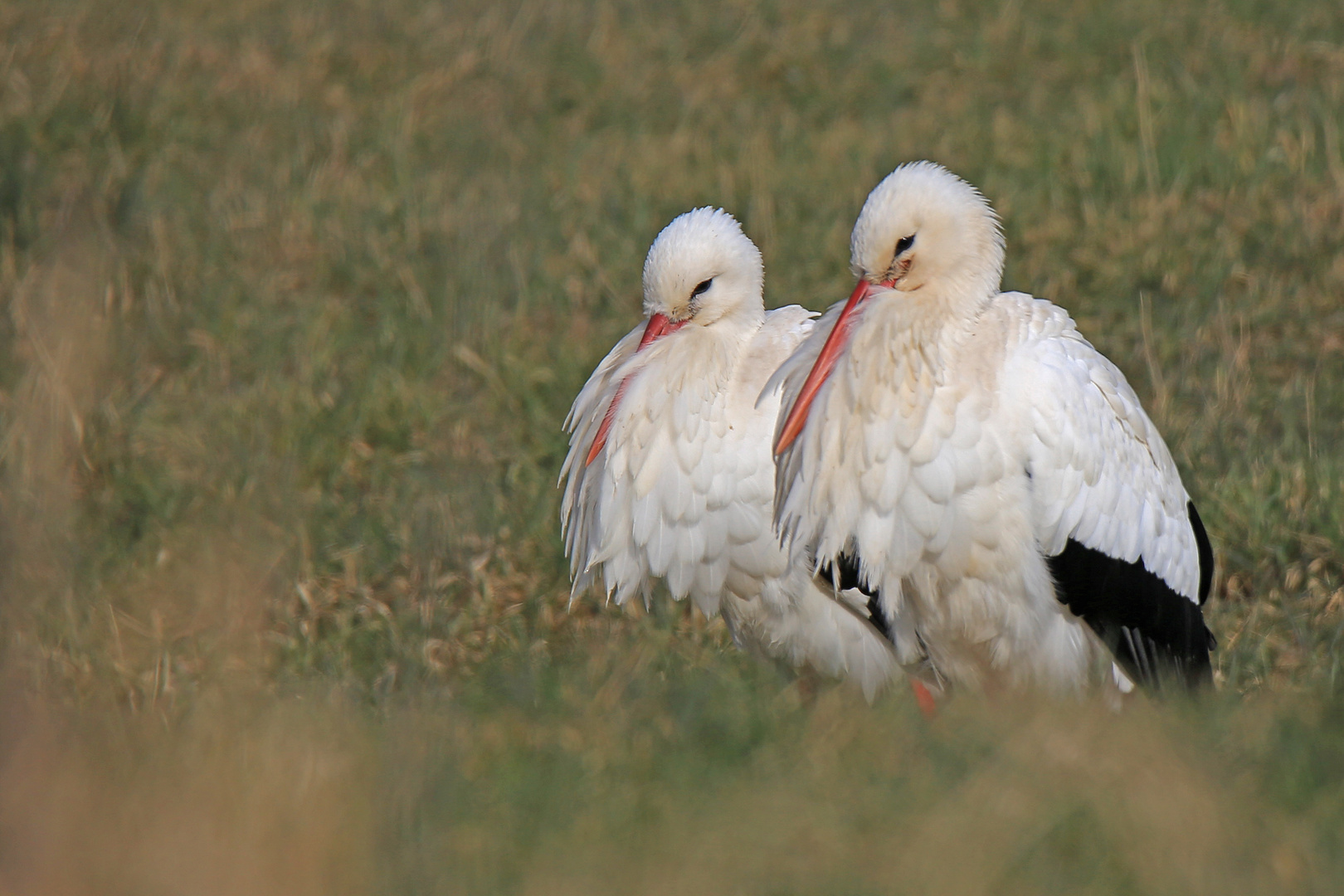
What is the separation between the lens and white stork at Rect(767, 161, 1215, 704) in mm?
3639

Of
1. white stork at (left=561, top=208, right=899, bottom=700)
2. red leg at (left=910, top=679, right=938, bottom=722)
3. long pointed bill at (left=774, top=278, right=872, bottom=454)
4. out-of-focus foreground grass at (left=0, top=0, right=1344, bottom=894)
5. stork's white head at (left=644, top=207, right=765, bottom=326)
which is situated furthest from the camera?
stork's white head at (left=644, top=207, right=765, bottom=326)

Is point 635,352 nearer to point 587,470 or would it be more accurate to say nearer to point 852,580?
point 587,470

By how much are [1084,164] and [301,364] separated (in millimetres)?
3161

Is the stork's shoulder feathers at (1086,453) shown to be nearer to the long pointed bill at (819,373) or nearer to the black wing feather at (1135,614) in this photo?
the black wing feather at (1135,614)

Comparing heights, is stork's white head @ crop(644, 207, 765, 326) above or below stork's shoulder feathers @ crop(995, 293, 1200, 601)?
above

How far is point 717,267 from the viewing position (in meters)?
4.13

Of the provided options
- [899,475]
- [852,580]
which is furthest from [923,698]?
[899,475]

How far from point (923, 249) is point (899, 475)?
53 cm

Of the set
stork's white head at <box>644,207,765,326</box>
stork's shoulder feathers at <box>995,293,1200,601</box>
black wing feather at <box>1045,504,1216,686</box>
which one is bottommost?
black wing feather at <box>1045,504,1216,686</box>

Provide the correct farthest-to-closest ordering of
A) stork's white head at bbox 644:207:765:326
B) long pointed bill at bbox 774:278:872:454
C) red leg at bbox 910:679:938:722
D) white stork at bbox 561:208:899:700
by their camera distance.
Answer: stork's white head at bbox 644:207:765:326, white stork at bbox 561:208:899:700, long pointed bill at bbox 774:278:872:454, red leg at bbox 910:679:938:722

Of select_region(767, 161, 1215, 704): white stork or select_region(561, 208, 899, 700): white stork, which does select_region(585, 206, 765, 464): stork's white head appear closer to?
select_region(561, 208, 899, 700): white stork

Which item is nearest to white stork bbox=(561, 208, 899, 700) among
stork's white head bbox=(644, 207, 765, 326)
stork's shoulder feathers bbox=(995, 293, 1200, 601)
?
stork's white head bbox=(644, 207, 765, 326)

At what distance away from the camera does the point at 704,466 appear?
394cm

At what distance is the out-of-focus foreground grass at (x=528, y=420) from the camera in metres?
2.59
